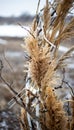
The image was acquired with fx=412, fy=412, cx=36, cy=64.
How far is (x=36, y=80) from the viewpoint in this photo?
113 inches

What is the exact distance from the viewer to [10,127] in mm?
5020

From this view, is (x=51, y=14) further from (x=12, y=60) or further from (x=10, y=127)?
(x=12, y=60)

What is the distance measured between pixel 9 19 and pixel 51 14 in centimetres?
4263

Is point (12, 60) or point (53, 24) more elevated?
point (12, 60)

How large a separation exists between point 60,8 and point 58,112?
737 mm

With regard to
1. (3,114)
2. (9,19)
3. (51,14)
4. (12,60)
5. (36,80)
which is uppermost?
(9,19)

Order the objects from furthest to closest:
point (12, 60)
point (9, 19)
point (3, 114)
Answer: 1. point (9, 19)
2. point (12, 60)
3. point (3, 114)

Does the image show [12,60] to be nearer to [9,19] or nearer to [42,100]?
[42,100]

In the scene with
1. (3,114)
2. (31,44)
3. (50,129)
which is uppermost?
(3,114)

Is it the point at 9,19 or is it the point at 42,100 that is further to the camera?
the point at 9,19

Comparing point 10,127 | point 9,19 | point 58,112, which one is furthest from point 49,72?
point 9,19

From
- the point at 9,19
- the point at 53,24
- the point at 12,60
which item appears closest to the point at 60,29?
the point at 53,24

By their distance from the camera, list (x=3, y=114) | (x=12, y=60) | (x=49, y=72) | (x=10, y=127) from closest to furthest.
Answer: (x=49, y=72) < (x=10, y=127) < (x=3, y=114) < (x=12, y=60)

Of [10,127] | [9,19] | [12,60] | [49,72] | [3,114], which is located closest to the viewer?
[49,72]
